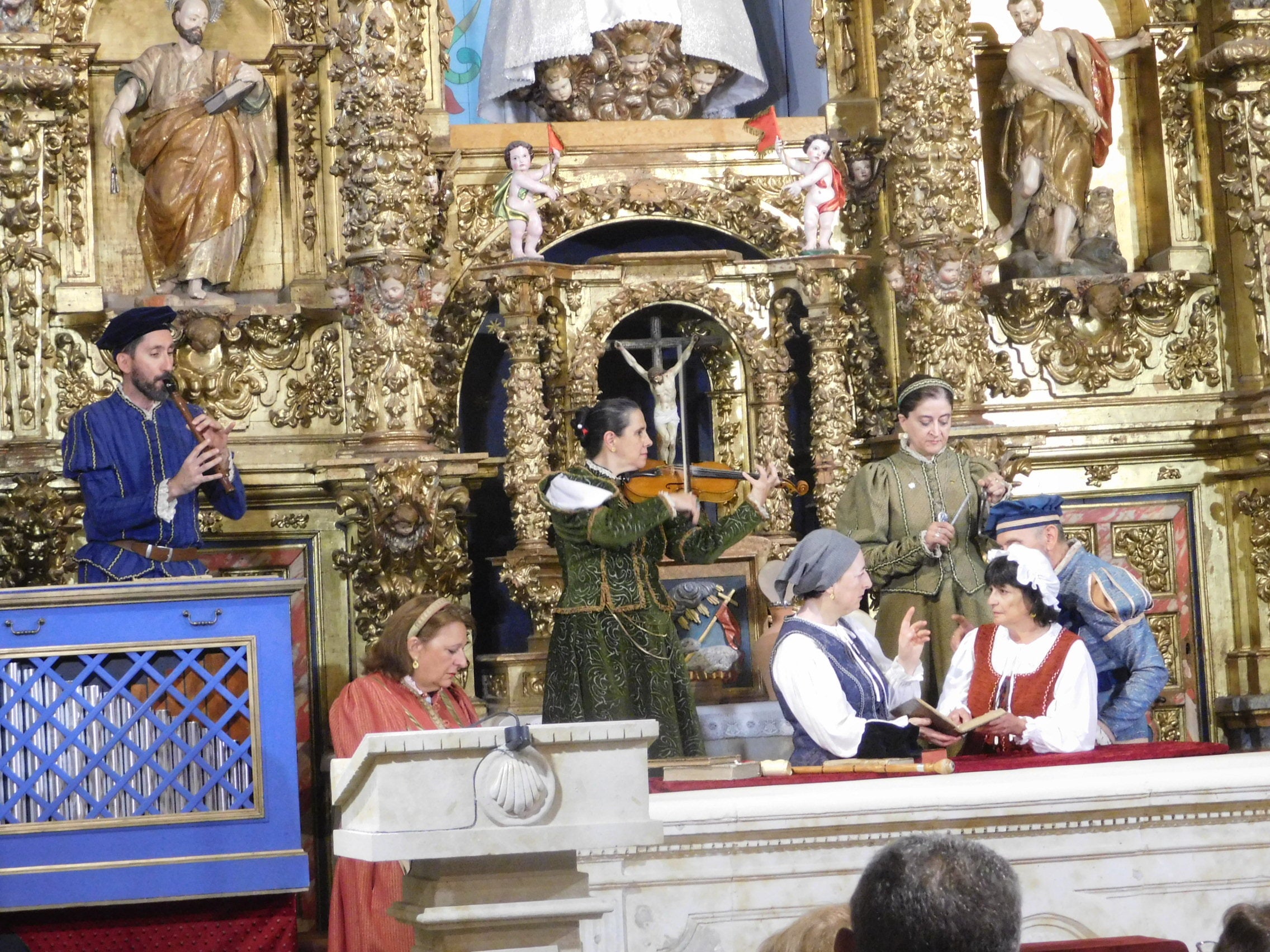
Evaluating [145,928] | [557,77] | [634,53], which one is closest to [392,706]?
[145,928]

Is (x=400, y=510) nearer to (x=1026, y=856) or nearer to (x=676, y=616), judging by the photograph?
(x=676, y=616)

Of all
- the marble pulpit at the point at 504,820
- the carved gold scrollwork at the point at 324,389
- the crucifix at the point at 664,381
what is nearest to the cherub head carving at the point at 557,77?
the crucifix at the point at 664,381

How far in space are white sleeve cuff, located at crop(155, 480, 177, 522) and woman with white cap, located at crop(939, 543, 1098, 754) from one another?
2.51m

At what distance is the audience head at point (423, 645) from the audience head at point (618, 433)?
812mm

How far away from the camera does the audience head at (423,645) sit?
529 centimetres

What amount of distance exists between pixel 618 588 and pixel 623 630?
13 centimetres

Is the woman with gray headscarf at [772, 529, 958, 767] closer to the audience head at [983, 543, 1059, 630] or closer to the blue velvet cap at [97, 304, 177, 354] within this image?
the audience head at [983, 543, 1059, 630]

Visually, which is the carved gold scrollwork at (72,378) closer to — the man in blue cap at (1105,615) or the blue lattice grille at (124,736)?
the blue lattice grille at (124,736)

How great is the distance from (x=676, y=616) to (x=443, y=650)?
2.29 meters

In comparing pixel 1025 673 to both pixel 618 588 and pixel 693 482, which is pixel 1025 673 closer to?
pixel 618 588

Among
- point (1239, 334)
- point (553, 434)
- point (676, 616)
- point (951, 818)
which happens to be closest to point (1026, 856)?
point (951, 818)

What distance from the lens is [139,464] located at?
6188 millimetres

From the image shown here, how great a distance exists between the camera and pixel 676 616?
7.49 metres

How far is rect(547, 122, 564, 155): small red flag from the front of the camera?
25.5 feet
